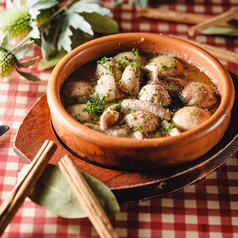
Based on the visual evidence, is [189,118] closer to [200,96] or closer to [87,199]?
[200,96]

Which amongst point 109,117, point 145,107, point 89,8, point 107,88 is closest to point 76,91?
point 107,88

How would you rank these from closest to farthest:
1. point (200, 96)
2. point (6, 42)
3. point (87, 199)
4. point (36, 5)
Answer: point (87, 199) < point (200, 96) < point (6, 42) < point (36, 5)

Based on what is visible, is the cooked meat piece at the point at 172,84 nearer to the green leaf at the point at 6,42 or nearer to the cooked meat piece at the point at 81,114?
the cooked meat piece at the point at 81,114

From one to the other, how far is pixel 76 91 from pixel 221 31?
1523 millimetres

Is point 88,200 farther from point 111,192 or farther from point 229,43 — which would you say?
point 229,43

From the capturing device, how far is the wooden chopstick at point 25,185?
4.42 ft

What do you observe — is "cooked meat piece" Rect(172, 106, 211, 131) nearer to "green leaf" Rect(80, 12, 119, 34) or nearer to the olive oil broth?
the olive oil broth

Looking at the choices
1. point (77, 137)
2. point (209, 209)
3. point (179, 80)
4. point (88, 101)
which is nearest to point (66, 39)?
point (88, 101)

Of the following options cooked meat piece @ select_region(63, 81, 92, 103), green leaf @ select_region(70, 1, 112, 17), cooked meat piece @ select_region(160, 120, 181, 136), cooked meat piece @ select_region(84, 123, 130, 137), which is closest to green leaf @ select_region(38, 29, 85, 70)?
green leaf @ select_region(70, 1, 112, 17)

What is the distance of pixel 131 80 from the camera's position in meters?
1.82

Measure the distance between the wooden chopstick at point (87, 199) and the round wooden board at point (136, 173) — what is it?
0.11 meters

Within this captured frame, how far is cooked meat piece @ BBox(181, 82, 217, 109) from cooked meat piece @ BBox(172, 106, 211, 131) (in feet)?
0.39

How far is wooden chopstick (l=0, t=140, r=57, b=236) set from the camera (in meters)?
1.35

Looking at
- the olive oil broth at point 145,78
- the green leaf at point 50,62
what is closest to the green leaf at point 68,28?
the green leaf at point 50,62
